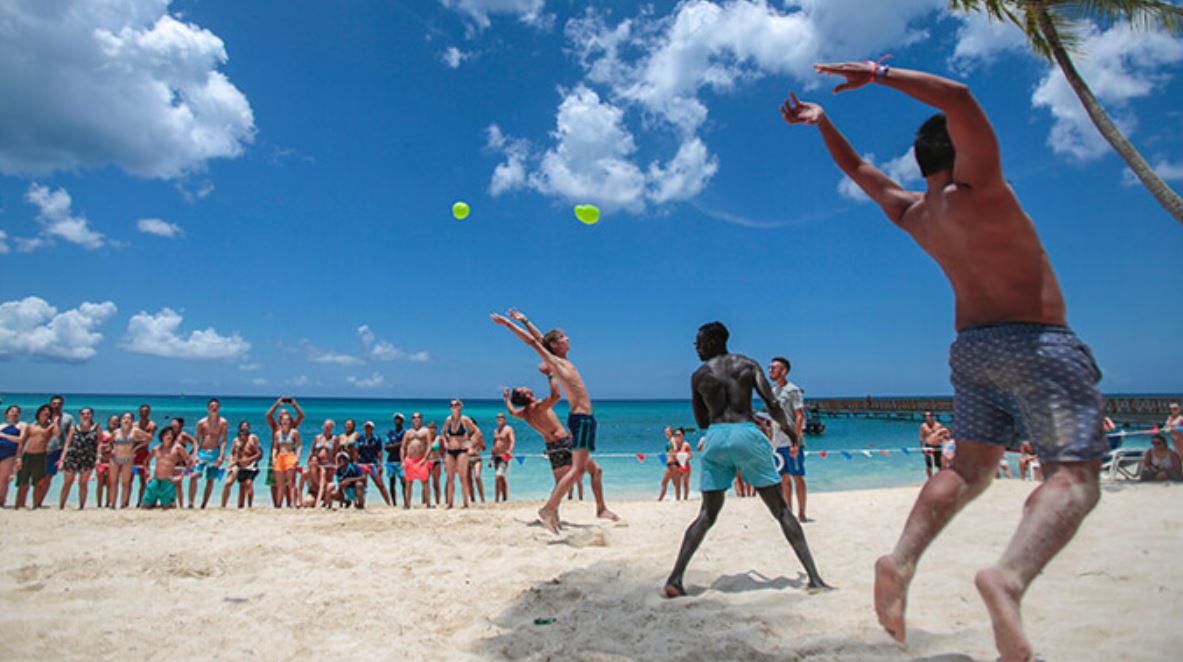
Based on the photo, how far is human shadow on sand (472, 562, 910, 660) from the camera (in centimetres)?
280

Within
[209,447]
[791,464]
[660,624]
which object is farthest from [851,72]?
[209,447]

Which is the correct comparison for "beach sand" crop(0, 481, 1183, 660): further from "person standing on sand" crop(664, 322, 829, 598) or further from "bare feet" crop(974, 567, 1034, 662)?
"bare feet" crop(974, 567, 1034, 662)

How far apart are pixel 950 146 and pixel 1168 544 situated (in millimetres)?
3889

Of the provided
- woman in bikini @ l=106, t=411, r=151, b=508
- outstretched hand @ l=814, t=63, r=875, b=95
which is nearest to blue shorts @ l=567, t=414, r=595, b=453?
outstretched hand @ l=814, t=63, r=875, b=95

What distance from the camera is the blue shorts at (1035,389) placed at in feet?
6.13

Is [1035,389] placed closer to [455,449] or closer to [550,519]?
[550,519]

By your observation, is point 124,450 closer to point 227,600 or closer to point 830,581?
point 227,600

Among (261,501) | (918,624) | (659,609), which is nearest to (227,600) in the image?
(659,609)

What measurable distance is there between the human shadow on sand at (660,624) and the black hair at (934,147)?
195 cm

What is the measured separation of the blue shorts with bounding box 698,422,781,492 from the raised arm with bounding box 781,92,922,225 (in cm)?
173

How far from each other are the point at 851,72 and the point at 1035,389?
4.07 feet

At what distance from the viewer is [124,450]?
33.4 ft

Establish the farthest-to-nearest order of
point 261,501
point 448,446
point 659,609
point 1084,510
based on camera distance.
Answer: point 261,501
point 448,446
point 659,609
point 1084,510

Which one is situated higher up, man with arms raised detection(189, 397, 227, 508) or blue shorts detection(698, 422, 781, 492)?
Answer: blue shorts detection(698, 422, 781, 492)
